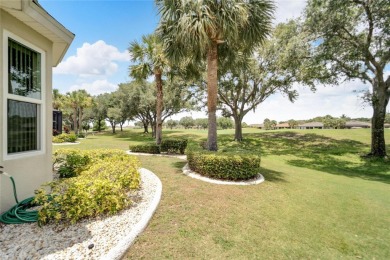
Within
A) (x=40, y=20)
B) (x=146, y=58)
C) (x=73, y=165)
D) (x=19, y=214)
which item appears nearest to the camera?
(x=19, y=214)

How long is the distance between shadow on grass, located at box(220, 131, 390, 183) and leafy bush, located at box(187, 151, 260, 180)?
3.97ft

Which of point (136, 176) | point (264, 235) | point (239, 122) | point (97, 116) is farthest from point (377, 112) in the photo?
point (97, 116)

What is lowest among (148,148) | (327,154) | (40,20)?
(327,154)

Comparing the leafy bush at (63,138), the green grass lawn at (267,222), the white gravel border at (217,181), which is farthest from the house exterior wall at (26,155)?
the leafy bush at (63,138)

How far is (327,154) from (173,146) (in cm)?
1321

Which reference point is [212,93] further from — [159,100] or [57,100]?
[57,100]

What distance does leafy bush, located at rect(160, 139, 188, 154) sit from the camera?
12.7 m

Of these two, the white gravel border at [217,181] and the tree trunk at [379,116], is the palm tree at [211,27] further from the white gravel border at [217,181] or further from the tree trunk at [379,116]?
the tree trunk at [379,116]

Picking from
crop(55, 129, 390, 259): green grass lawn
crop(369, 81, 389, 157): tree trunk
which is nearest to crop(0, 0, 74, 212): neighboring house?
crop(55, 129, 390, 259): green grass lawn

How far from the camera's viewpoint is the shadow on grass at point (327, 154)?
11531mm

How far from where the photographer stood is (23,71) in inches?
166

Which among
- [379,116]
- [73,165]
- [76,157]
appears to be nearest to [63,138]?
[76,157]

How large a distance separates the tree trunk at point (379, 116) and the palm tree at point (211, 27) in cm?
1127

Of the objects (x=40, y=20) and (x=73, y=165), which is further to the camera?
(x=73, y=165)
